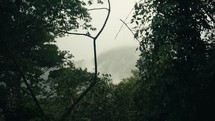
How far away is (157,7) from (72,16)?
18.0ft

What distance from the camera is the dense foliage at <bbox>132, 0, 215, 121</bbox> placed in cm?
1602

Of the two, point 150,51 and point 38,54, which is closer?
point 150,51

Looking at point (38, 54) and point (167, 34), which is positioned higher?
point (38, 54)

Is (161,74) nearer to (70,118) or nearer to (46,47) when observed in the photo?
(70,118)

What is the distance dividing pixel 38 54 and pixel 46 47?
155cm

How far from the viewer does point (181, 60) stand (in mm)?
17438

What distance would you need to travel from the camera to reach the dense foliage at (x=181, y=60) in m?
16.0

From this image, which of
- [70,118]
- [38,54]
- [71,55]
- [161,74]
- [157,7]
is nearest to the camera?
[157,7]

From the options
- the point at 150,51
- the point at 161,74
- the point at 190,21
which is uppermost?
the point at 190,21

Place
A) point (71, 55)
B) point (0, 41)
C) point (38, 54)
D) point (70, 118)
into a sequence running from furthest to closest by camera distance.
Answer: point (71, 55) < point (38, 54) < point (70, 118) < point (0, 41)

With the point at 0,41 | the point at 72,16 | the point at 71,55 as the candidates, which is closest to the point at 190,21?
the point at 72,16

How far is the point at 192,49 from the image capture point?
1741 cm

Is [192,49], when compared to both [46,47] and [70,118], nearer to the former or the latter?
[70,118]

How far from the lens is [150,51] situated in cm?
1698
